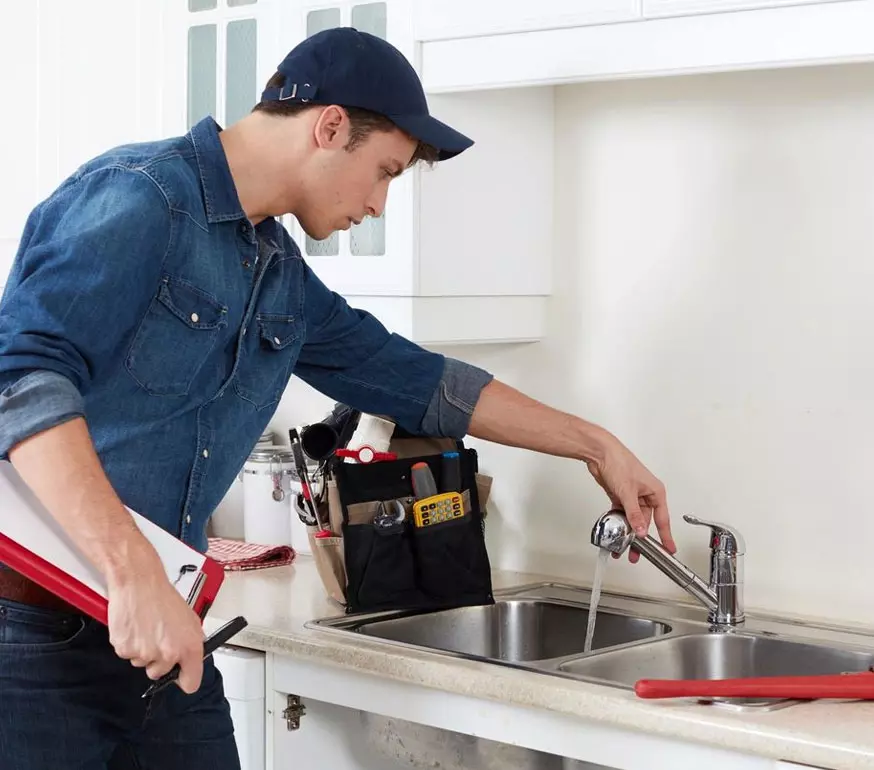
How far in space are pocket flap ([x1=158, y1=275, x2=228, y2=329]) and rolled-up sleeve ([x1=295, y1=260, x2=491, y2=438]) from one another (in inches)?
14.4

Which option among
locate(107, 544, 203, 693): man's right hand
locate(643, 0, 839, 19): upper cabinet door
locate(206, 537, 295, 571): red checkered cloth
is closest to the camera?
locate(107, 544, 203, 693): man's right hand

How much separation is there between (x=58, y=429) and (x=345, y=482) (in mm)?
836

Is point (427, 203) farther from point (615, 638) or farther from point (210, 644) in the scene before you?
point (210, 644)

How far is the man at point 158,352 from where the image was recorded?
127 cm

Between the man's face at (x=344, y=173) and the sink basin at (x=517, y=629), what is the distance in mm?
671

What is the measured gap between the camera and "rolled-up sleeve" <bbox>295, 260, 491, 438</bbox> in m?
1.94

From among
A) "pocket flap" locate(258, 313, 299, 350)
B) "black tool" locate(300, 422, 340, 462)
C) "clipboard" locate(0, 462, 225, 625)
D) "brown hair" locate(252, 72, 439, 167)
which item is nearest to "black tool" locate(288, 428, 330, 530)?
"black tool" locate(300, 422, 340, 462)

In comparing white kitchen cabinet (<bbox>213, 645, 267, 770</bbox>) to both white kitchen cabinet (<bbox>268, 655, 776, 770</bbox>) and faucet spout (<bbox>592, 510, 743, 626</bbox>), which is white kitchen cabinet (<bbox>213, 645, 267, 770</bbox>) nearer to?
white kitchen cabinet (<bbox>268, 655, 776, 770</bbox>)

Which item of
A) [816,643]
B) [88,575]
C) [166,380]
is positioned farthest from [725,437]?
[88,575]

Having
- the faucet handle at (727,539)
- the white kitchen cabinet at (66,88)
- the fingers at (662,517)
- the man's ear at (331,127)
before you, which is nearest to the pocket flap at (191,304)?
the man's ear at (331,127)

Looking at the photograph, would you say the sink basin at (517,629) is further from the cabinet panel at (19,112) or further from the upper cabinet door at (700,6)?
the cabinet panel at (19,112)

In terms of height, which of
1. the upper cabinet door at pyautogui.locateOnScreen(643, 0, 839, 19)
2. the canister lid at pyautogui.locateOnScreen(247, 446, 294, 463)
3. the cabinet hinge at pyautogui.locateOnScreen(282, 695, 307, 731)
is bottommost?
the cabinet hinge at pyautogui.locateOnScreen(282, 695, 307, 731)

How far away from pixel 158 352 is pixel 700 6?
0.86m

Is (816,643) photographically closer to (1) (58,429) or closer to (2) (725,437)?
(2) (725,437)
